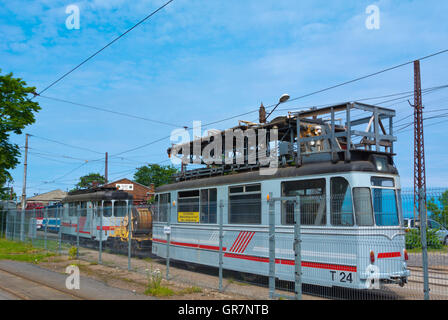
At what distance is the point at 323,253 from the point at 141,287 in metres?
4.68

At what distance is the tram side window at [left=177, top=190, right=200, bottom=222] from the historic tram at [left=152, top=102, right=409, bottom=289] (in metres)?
0.10

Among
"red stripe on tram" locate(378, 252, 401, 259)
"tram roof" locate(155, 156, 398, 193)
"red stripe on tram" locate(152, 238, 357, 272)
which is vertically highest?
"tram roof" locate(155, 156, 398, 193)

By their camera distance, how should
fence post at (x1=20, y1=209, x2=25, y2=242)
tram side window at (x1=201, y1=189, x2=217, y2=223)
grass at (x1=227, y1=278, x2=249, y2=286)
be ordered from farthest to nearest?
1. fence post at (x1=20, y1=209, x2=25, y2=242)
2. tram side window at (x1=201, y1=189, x2=217, y2=223)
3. grass at (x1=227, y1=278, x2=249, y2=286)

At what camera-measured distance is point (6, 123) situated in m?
24.0

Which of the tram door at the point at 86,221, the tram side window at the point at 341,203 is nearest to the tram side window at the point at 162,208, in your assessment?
the tram door at the point at 86,221

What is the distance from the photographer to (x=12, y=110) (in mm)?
24375

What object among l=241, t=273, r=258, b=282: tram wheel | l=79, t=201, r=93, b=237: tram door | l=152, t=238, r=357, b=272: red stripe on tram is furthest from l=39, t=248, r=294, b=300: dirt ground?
l=79, t=201, r=93, b=237: tram door

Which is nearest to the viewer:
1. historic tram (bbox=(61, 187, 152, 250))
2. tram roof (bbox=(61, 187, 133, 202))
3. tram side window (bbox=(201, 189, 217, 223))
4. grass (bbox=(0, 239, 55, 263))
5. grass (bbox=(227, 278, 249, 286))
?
grass (bbox=(227, 278, 249, 286))

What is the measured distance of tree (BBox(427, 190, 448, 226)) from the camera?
7.05 m

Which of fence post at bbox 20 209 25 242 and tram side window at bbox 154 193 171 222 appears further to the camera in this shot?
fence post at bbox 20 209 25 242

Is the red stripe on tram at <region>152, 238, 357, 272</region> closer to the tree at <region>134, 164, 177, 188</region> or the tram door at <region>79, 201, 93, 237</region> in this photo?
the tram door at <region>79, 201, 93, 237</region>
